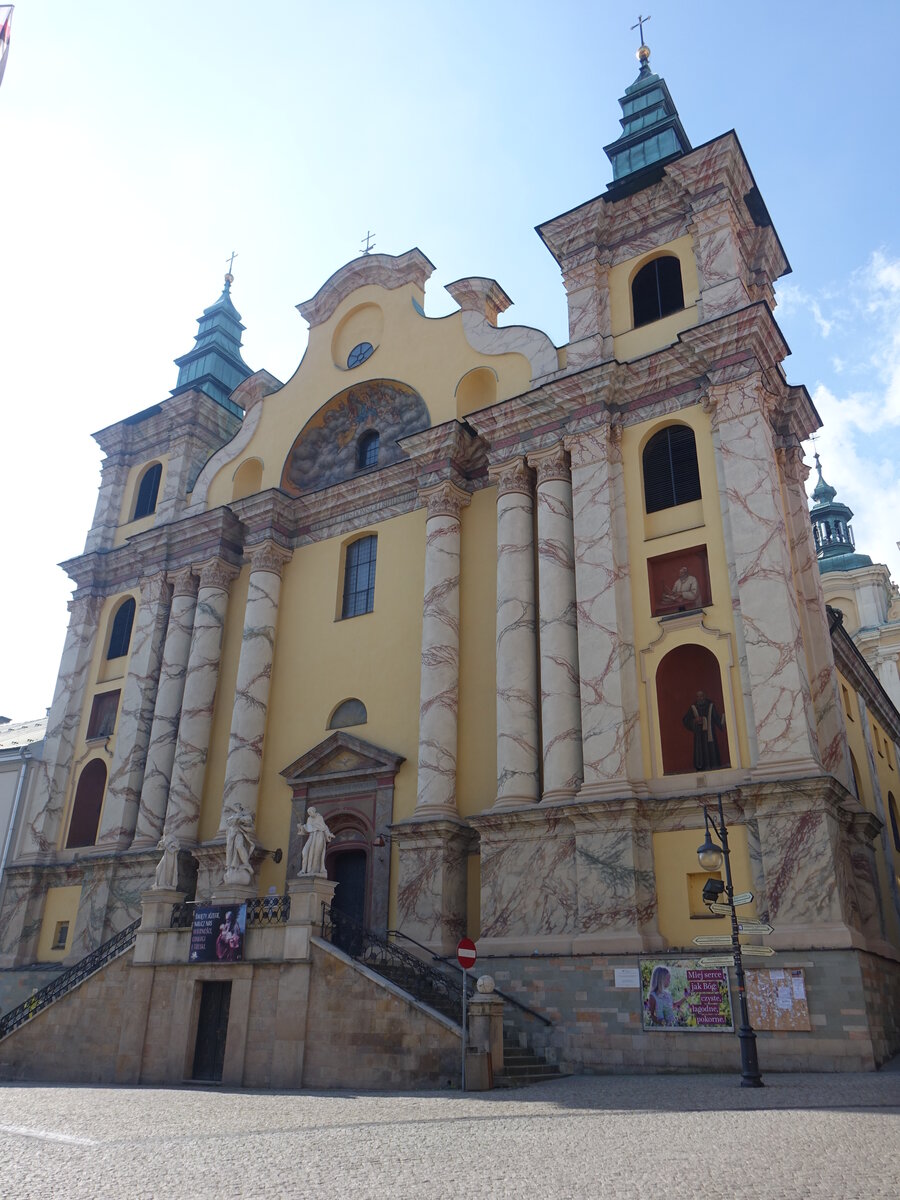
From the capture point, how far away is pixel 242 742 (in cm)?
2573

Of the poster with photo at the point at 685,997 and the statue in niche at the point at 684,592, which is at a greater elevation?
the statue in niche at the point at 684,592

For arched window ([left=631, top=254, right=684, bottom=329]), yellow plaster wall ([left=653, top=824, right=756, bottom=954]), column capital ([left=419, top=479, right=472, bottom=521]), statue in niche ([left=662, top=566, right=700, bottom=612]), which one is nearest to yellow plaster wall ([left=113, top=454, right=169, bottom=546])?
column capital ([left=419, top=479, right=472, bottom=521])

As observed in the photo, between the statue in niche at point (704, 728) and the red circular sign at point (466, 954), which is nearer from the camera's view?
the red circular sign at point (466, 954)

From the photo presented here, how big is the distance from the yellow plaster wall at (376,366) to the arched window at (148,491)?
3756 millimetres

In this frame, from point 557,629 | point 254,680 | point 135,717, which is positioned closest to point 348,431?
point 254,680

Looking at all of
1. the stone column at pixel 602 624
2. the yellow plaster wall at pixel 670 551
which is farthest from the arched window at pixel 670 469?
the stone column at pixel 602 624

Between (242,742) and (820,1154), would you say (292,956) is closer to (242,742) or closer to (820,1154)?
(242,742)

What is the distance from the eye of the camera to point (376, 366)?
1136 inches

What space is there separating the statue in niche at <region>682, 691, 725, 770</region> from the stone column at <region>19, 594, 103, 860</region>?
19824mm

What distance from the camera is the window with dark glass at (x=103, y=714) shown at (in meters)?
30.3

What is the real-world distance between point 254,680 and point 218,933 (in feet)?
29.6

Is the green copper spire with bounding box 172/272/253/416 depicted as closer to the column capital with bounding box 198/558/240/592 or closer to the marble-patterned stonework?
the marble-patterned stonework

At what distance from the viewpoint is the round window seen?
2931 centimetres

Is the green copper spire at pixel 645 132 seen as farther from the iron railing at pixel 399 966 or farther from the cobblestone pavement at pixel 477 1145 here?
the cobblestone pavement at pixel 477 1145
